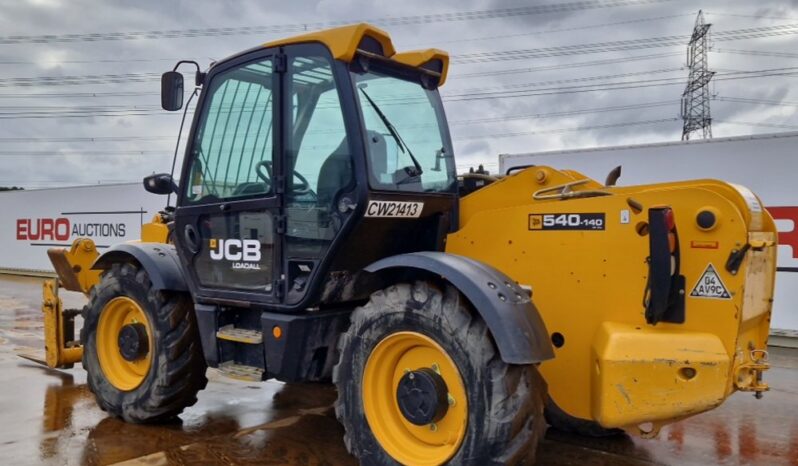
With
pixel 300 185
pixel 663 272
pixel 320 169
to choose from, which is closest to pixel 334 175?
pixel 320 169

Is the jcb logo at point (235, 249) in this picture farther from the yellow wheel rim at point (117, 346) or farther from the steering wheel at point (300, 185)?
the yellow wheel rim at point (117, 346)

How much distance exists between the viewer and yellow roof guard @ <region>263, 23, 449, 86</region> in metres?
3.90

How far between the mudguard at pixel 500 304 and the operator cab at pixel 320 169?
0.56 m

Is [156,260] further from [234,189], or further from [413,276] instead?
[413,276]

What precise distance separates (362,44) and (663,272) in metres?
2.11

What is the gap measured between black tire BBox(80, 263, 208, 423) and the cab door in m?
0.34

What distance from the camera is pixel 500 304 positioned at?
10.7ft

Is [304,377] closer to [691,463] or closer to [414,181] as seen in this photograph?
[414,181]

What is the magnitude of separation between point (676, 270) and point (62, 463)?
3784 mm

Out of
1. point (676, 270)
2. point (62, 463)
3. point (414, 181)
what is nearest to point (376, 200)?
point (414, 181)

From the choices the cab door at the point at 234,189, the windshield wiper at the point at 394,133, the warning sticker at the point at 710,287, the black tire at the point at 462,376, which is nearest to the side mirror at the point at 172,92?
the cab door at the point at 234,189

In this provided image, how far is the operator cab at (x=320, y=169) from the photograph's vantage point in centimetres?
393

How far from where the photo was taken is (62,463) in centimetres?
420

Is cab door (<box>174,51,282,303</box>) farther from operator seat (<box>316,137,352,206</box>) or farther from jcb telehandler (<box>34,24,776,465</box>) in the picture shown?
operator seat (<box>316,137,352,206</box>)
